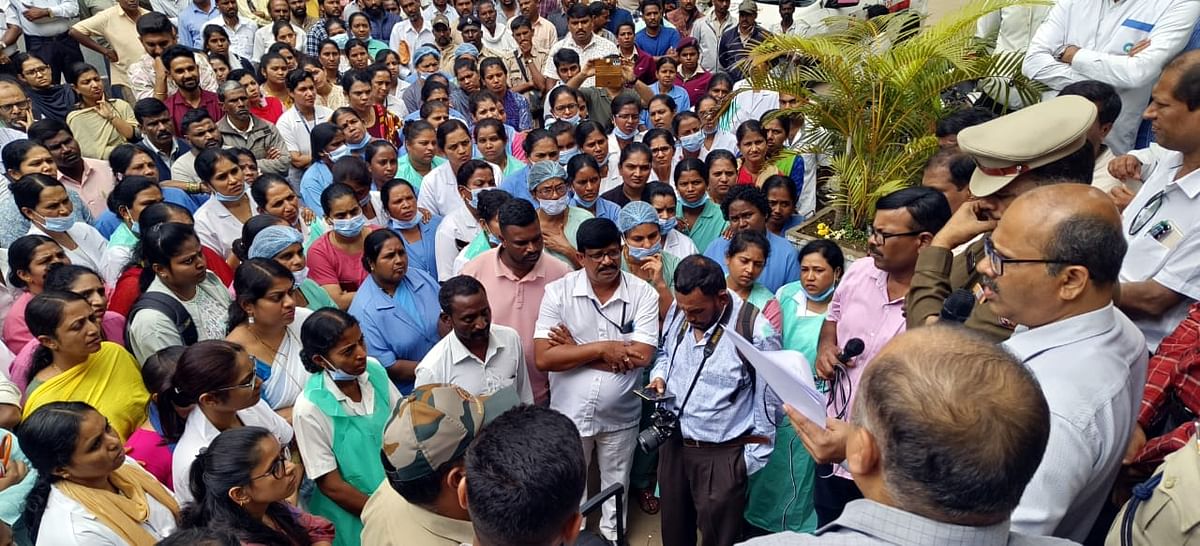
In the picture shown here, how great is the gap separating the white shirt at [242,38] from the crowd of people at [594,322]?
2255 millimetres

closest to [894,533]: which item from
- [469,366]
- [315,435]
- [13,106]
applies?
[315,435]

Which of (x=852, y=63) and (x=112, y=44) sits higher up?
(x=852, y=63)

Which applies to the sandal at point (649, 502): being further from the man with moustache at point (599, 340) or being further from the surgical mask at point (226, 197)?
the surgical mask at point (226, 197)

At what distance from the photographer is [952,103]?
6109mm

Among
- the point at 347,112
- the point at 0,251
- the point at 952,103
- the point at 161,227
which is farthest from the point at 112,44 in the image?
the point at 952,103

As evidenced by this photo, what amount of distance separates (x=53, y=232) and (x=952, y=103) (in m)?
6.29

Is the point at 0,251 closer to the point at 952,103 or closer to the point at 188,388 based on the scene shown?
the point at 188,388

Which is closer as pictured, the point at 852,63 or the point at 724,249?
the point at 724,249

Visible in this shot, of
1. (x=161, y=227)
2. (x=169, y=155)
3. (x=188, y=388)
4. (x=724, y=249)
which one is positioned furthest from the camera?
(x=169, y=155)

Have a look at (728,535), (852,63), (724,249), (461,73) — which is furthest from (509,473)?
(461,73)

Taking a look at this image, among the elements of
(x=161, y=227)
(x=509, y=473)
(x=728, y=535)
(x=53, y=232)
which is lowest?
(x=728, y=535)

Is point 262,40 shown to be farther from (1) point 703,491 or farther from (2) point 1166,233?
(2) point 1166,233

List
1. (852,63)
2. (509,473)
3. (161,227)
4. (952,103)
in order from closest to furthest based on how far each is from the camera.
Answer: (509,473) < (161,227) < (852,63) < (952,103)

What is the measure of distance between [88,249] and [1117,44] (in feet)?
22.3
